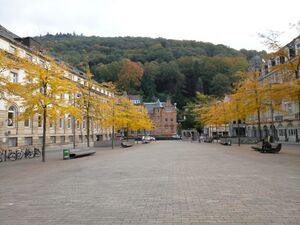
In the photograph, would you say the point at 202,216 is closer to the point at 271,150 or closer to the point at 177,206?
the point at 177,206

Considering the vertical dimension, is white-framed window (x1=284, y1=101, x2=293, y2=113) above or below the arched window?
above

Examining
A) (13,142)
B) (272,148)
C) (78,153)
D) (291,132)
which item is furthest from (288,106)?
(13,142)

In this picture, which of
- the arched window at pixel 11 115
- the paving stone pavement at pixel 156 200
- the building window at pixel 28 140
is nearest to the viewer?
the paving stone pavement at pixel 156 200

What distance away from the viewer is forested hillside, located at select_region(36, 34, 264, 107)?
107869 millimetres

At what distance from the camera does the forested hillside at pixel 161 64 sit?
10787 centimetres

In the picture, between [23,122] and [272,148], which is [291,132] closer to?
[272,148]

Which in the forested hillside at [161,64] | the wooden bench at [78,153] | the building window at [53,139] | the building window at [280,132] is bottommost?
the wooden bench at [78,153]

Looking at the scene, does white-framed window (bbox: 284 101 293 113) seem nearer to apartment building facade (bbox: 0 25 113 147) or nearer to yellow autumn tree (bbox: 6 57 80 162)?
apartment building facade (bbox: 0 25 113 147)

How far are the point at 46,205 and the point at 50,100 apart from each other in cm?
1439

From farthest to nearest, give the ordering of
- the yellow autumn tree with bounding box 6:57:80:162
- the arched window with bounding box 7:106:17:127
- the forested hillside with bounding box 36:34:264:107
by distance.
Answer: the forested hillside with bounding box 36:34:264:107, the arched window with bounding box 7:106:17:127, the yellow autumn tree with bounding box 6:57:80:162

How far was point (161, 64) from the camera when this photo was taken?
122125 mm

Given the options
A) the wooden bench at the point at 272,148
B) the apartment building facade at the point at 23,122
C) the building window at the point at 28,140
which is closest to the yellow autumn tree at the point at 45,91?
the apartment building facade at the point at 23,122

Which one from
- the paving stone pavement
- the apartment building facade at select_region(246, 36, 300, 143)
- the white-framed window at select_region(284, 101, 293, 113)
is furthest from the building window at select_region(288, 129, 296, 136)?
the paving stone pavement

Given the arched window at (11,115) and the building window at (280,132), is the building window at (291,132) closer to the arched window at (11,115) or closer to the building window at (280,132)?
the building window at (280,132)
